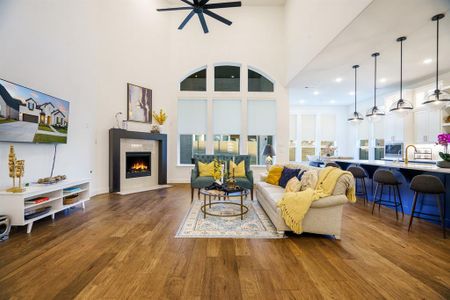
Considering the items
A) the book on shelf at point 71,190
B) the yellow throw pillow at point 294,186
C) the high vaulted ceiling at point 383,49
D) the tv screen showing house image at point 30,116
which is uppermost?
the high vaulted ceiling at point 383,49

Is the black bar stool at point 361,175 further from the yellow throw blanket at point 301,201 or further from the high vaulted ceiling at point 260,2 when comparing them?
the high vaulted ceiling at point 260,2

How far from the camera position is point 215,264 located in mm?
2115

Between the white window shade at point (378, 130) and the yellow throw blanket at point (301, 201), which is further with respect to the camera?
the white window shade at point (378, 130)

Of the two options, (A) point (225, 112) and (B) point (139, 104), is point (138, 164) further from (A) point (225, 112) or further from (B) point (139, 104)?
(A) point (225, 112)

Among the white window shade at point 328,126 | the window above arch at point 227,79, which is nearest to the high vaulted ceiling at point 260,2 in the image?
the window above arch at point 227,79

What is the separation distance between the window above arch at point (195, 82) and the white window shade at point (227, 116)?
0.72m

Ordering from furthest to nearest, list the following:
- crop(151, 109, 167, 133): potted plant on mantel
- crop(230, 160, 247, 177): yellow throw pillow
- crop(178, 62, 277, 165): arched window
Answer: crop(178, 62, 277, 165): arched window < crop(151, 109, 167, 133): potted plant on mantel < crop(230, 160, 247, 177): yellow throw pillow

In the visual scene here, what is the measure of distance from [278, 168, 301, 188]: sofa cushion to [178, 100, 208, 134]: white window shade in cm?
384

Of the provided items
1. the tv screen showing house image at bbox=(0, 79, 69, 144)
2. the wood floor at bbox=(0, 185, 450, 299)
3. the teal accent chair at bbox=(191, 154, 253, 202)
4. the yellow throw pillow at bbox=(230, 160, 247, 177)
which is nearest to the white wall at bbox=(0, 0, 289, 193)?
the tv screen showing house image at bbox=(0, 79, 69, 144)

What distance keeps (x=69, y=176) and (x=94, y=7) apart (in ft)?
12.7

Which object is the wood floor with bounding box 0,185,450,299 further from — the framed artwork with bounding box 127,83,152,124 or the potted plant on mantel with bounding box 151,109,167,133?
the potted plant on mantel with bounding box 151,109,167,133

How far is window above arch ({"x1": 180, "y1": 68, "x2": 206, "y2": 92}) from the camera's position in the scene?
7.34 meters

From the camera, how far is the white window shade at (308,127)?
31.1ft

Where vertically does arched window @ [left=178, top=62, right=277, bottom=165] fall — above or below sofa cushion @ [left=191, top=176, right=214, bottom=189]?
above
